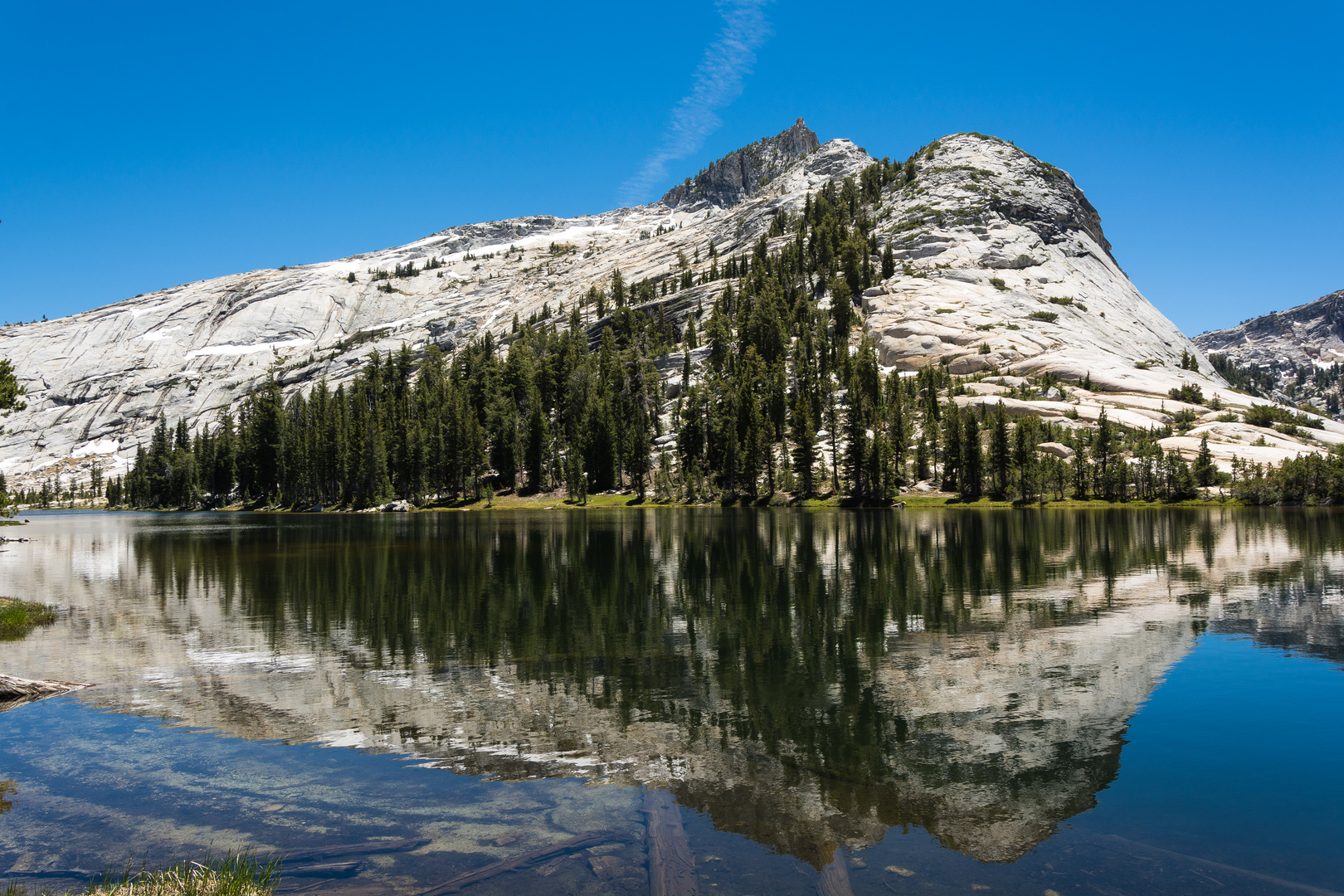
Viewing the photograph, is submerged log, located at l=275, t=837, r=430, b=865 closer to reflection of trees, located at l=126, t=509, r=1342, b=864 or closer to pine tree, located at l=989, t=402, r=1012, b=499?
reflection of trees, located at l=126, t=509, r=1342, b=864

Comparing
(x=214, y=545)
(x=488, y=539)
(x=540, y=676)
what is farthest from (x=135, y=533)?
(x=540, y=676)

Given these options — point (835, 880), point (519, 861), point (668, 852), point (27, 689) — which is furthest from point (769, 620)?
point (27, 689)

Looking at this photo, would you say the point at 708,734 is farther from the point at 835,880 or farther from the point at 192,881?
the point at 192,881

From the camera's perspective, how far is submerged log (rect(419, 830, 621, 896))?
10102 mm

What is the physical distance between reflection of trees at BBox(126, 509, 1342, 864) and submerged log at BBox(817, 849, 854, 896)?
0.45 meters

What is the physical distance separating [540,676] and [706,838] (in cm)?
1070

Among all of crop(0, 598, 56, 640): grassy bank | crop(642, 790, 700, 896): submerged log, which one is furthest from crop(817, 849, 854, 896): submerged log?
crop(0, 598, 56, 640): grassy bank

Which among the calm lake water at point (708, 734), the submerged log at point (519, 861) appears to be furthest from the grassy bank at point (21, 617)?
the submerged log at point (519, 861)

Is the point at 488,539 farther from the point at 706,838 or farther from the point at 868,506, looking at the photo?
the point at 868,506

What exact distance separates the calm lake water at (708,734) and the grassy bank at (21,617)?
1.69 metres

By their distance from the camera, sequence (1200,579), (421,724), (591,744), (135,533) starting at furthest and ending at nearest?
1. (135,533)
2. (1200,579)
3. (421,724)
4. (591,744)

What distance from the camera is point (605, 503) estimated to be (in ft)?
491

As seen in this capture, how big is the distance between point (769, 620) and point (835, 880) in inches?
746

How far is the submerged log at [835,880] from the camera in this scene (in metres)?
10.1
